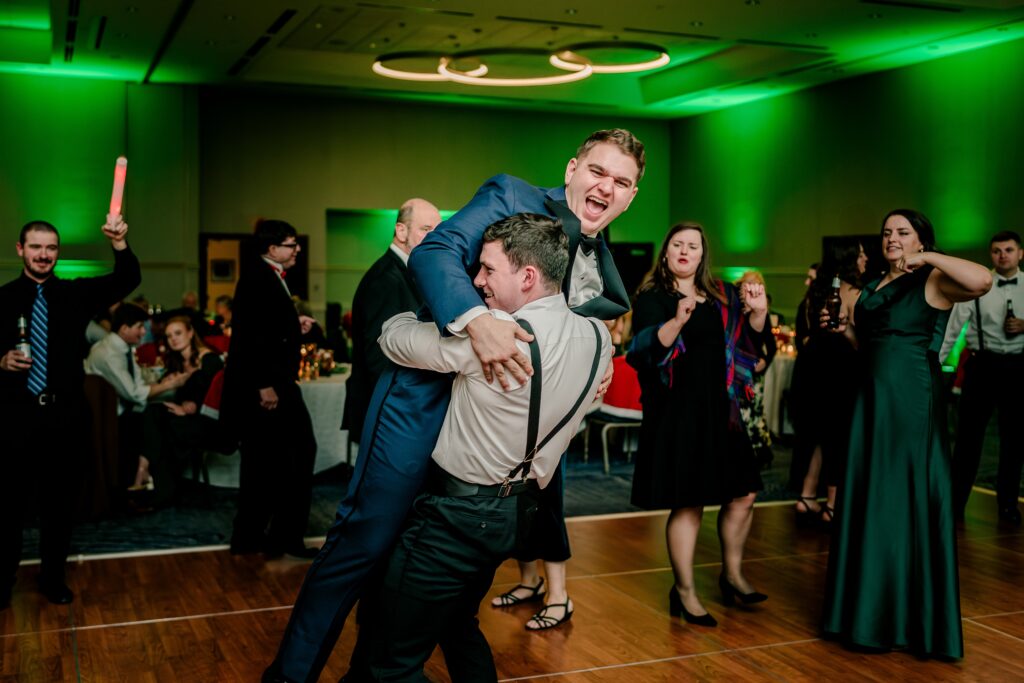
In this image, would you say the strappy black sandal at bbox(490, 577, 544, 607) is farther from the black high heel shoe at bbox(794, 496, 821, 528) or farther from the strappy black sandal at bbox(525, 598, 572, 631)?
the black high heel shoe at bbox(794, 496, 821, 528)

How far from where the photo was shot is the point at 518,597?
A: 4348mm

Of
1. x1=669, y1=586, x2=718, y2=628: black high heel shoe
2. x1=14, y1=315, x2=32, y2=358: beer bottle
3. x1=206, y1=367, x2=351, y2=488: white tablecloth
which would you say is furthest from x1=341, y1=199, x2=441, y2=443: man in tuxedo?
x1=206, y1=367, x2=351, y2=488: white tablecloth

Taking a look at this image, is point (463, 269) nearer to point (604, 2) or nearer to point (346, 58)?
point (604, 2)

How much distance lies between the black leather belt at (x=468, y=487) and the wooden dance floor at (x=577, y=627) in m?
1.52

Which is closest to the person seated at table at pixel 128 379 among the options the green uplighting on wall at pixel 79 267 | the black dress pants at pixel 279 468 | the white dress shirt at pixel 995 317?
the black dress pants at pixel 279 468

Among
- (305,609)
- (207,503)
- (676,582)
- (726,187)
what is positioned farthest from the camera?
(726,187)

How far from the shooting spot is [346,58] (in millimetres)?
13109

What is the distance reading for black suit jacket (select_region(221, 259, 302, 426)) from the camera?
485cm

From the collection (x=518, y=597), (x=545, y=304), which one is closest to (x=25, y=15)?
(x=518, y=597)

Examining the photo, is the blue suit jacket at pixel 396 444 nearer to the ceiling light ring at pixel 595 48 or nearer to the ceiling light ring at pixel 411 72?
the ceiling light ring at pixel 595 48

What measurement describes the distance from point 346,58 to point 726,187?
227 inches

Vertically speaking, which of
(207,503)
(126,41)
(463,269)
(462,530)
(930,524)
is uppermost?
(126,41)

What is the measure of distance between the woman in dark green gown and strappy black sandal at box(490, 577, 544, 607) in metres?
1.23

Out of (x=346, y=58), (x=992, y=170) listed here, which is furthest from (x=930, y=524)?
(x=346, y=58)
